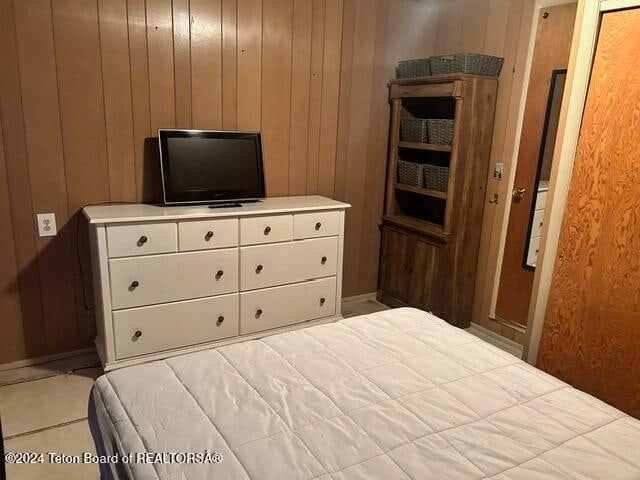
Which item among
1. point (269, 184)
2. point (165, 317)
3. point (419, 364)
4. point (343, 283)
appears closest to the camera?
point (419, 364)

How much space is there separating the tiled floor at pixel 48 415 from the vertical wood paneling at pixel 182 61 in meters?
1.60

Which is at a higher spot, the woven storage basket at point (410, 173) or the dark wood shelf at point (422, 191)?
the woven storage basket at point (410, 173)

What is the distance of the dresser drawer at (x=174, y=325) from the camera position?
2.67 metres

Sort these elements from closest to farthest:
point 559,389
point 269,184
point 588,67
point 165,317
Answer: point 559,389, point 588,67, point 165,317, point 269,184

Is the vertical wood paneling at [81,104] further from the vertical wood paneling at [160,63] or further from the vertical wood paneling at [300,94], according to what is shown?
the vertical wood paneling at [300,94]

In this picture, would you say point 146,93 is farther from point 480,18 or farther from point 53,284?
point 480,18

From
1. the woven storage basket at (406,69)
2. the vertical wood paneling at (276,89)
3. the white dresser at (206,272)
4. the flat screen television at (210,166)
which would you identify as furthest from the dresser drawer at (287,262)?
the woven storage basket at (406,69)

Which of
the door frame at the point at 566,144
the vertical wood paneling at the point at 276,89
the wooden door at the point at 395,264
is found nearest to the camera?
the door frame at the point at 566,144

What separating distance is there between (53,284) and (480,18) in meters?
3.25

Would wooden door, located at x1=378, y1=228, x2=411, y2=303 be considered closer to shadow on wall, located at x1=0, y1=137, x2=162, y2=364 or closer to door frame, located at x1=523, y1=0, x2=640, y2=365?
door frame, located at x1=523, y1=0, x2=640, y2=365

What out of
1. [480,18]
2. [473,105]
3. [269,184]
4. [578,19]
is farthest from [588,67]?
[269,184]

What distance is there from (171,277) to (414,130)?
6.69 feet

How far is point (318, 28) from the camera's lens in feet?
11.0

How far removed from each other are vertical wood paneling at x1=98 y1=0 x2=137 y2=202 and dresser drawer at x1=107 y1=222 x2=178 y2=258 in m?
0.44
